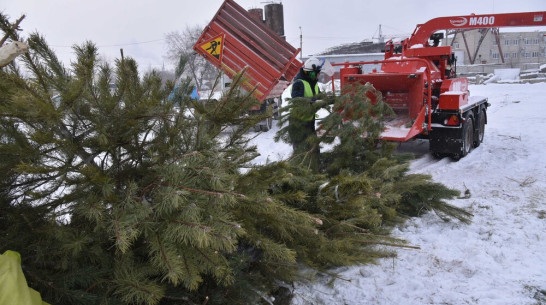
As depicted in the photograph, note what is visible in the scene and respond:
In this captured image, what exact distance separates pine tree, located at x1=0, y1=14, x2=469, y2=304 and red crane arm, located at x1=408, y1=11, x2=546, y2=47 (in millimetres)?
8490

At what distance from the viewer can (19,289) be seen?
1428mm

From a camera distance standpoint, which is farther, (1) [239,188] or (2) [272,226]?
(2) [272,226]

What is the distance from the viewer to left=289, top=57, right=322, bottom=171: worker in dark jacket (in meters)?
4.75

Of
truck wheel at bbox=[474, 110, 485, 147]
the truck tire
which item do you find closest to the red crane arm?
truck wheel at bbox=[474, 110, 485, 147]

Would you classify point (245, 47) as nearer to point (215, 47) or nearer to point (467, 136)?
point (215, 47)

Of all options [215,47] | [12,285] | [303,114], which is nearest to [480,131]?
[303,114]

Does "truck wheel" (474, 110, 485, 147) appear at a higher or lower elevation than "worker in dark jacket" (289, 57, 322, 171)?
lower

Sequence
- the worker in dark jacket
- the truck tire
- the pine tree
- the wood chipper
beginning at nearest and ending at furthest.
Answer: the pine tree < the worker in dark jacket < the wood chipper < the truck tire

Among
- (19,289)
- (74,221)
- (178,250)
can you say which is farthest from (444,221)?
(19,289)

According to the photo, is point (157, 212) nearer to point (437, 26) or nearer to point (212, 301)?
point (212, 301)

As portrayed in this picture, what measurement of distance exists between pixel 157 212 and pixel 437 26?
30.7 feet

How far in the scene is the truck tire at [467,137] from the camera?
25.3ft

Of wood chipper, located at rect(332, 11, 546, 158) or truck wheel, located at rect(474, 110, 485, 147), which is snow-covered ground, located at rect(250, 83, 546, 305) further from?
truck wheel, located at rect(474, 110, 485, 147)

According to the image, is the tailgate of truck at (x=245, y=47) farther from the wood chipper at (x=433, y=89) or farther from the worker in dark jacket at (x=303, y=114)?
the worker in dark jacket at (x=303, y=114)
